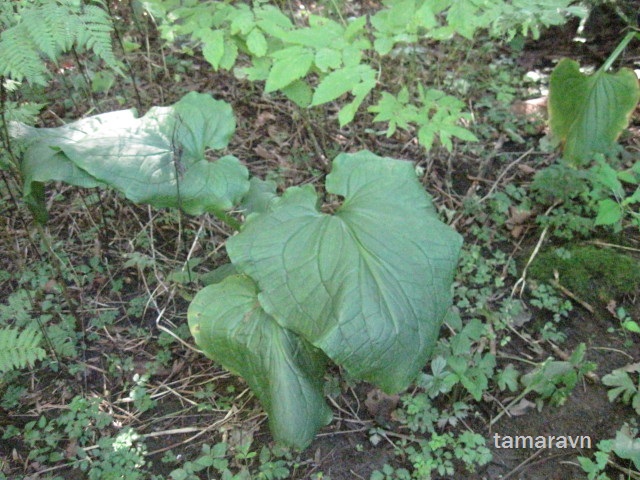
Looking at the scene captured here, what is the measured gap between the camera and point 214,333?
1938mm

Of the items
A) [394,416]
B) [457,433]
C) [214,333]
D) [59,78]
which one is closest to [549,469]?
[457,433]

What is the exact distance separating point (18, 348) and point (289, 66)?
4.71ft

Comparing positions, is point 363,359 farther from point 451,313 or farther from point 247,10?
point 247,10

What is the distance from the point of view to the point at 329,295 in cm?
178

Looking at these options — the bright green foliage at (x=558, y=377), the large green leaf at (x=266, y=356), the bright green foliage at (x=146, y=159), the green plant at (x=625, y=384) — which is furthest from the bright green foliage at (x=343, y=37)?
the green plant at (x=625, y=384)

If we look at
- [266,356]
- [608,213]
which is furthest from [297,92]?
[608,213]

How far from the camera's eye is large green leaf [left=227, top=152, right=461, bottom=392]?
67.9 inches

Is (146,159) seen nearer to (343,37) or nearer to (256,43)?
(256,43)

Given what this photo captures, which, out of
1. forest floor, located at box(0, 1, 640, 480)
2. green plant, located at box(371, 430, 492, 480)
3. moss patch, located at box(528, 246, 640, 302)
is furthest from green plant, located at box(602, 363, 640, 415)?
green plant, located at box(371, 430, 492, 480)

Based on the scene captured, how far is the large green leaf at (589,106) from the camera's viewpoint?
9.32ft

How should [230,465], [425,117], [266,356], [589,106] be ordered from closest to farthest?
[266,356]
[230,465]
[425,117]
[589,106]

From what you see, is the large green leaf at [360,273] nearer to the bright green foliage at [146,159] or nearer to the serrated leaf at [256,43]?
the bright green foliage at [146,159]

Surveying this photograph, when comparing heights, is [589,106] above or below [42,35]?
below
